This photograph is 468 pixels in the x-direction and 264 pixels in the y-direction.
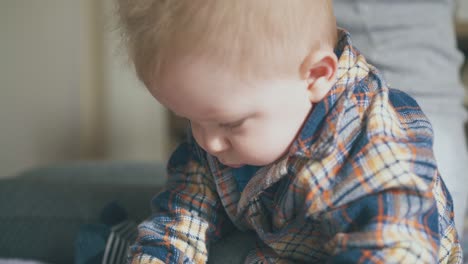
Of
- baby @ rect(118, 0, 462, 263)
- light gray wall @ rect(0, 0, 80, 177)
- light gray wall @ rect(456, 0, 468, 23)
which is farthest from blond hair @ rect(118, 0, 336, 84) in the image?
light gray wall @ rect(0, 0, 80, 177)

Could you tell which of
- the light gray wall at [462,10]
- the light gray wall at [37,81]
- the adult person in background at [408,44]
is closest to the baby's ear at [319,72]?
the adult person in background at [408,44]

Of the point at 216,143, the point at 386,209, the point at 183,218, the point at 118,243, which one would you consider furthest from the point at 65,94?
the point at 386,209

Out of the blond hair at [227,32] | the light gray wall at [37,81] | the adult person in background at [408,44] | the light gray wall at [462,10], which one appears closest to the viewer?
the blond hair at [227,32]

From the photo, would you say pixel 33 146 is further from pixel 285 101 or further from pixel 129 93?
pixel 285 101

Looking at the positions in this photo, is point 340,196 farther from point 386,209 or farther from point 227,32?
point 227,32

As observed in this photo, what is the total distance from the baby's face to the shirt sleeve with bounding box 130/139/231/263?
131 millimetres

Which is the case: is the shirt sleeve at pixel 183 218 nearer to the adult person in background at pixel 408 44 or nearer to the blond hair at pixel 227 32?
the blond hair at pixel 227 32

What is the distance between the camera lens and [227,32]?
0.53m

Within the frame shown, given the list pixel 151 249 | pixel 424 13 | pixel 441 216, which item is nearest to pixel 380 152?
pixel 441 216

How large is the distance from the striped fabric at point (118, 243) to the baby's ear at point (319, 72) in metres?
0.39

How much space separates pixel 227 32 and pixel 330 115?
6.1 inches

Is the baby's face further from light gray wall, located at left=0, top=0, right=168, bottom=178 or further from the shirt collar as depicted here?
light gray wall, located at left=0, top=0, right=168, bottom=178

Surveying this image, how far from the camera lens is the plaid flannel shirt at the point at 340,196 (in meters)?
0.54

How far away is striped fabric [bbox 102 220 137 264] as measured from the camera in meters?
0.79
